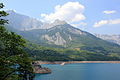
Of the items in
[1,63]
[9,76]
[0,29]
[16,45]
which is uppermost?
[0,29]

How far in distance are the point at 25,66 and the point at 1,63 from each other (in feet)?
6.89

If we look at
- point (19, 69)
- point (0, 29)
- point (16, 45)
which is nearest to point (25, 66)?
point (19, 69)

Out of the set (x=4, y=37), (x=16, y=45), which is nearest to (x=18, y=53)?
(x=16, y=45)

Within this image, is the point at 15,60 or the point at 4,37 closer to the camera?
the point at 15,60

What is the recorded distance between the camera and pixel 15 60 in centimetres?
1397

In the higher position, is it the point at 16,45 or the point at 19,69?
the point at 16,45

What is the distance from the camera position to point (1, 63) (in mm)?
14477

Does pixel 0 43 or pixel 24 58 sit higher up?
pixel 0 43

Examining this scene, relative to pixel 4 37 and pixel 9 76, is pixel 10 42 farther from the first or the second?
pixel 9 76

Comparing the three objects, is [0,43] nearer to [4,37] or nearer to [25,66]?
[4,37]

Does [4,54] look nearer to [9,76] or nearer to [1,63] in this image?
[1,63]

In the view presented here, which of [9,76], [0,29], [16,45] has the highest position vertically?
[0,29]

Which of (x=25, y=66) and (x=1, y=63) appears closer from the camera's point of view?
(x=1, y=63)

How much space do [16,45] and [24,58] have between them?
1.18 meters
